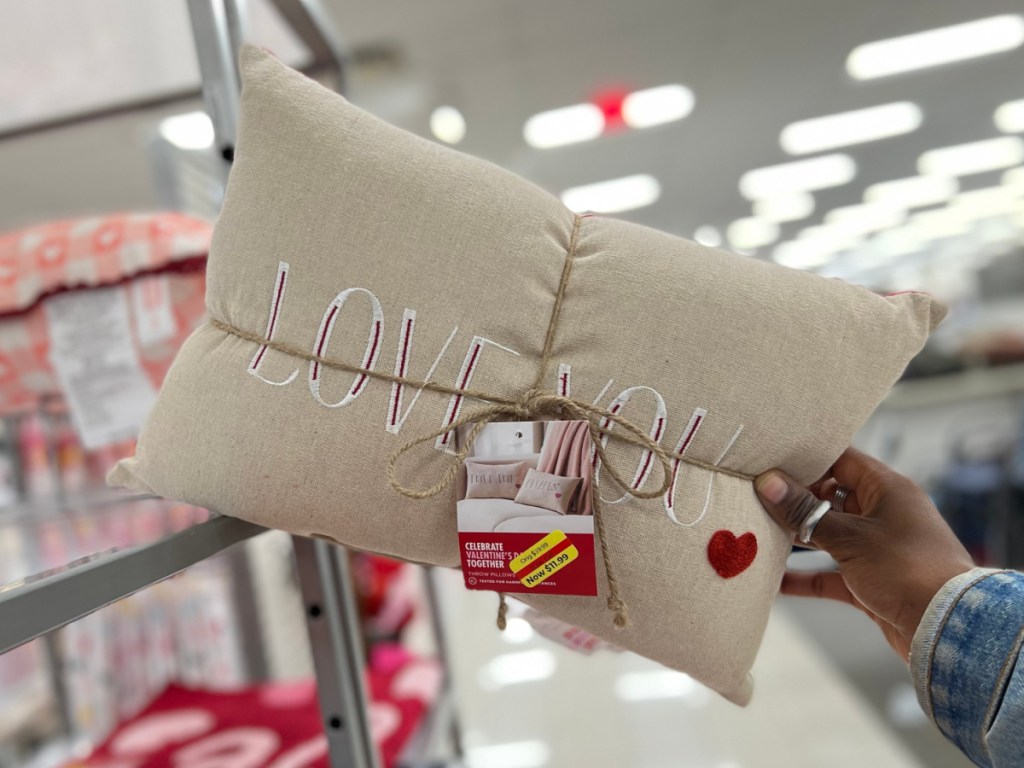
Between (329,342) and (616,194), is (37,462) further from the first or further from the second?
(616,194)

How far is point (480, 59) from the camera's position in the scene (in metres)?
3.67

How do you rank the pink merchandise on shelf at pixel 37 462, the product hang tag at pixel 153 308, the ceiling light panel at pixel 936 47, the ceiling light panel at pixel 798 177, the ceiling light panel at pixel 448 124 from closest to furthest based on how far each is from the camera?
1. the product hang tag at pixel 153 308
2. the pink merchandise on shelf at pixel 37 462
3. the ceiling light panel at pixel 936 47
4. the ceiling light panel at pixel 448 124
5. the ceiling light panel at pixel 798 177

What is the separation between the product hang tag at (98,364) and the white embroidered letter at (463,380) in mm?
536

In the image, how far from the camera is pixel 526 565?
0.51 m

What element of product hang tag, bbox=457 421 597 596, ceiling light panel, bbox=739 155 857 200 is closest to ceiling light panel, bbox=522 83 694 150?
ceiling light panel, bbox=739 155 857 200

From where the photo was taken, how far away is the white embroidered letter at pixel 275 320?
0.53 meters

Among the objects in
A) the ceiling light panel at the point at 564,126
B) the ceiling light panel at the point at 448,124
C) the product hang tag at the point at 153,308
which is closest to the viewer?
the product hang tag at the point at 153,308

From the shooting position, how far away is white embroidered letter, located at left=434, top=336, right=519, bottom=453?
527mm

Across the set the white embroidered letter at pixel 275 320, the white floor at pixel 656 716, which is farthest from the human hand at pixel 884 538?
the white floor at pixel 656 716

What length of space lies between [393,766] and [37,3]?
123cm

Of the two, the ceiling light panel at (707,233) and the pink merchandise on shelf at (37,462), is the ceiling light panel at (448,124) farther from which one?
the ceiling light panel at (707,233)

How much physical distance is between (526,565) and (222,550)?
0.80ft

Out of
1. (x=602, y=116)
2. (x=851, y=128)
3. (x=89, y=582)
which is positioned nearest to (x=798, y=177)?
(x=851, y=128)

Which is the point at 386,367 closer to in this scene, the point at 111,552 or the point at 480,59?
the point at 111,552
